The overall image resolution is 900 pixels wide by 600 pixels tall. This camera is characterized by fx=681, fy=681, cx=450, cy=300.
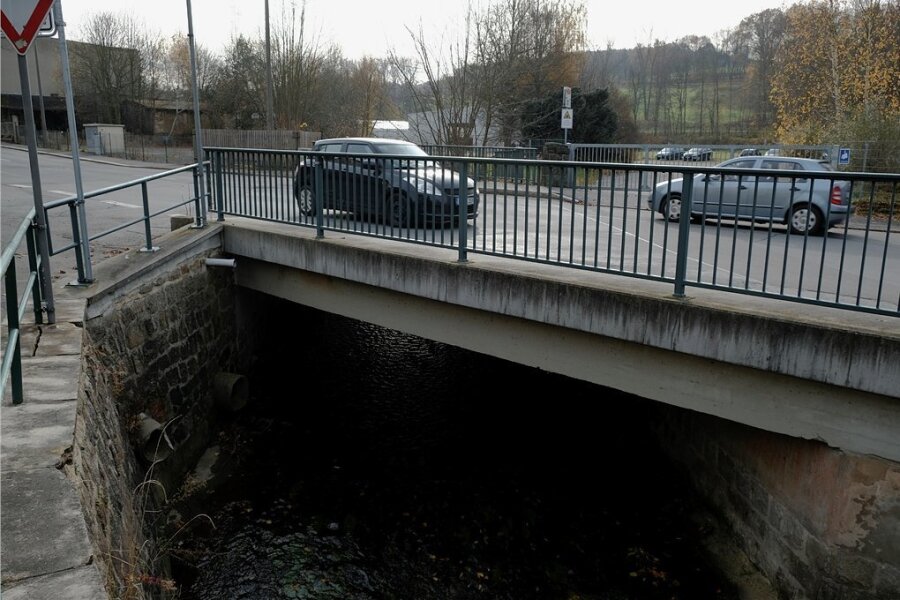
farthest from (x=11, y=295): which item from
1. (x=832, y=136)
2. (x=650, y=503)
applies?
(x=832, y=136)

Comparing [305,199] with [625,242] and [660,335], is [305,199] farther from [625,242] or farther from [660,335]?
[660,335]

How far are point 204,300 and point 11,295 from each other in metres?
5.07

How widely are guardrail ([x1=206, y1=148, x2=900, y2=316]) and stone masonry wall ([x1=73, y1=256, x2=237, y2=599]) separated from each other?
166 cm

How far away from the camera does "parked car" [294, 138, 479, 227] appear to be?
7441 mm

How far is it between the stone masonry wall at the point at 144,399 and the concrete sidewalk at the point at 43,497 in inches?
6.1

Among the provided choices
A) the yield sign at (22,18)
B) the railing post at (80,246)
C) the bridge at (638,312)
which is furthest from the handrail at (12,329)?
the bridge at (638,312)

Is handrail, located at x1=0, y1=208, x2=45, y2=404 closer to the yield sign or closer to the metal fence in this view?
the metal fence

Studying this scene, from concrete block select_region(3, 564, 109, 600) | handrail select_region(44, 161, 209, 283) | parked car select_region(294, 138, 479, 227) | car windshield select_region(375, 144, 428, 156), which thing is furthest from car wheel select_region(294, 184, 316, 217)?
concrete block select_region(3, 564, 109, 600)

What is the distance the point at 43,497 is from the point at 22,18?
3.83 metres

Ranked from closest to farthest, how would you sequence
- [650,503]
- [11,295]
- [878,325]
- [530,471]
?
[11,295] → [878,325] → [650,503] → [530,471]

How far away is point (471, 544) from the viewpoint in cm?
725

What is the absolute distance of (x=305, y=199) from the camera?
29.6 feet

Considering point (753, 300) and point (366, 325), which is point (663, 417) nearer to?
point (753, 300)

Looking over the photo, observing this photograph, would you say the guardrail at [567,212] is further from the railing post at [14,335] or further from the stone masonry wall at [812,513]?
the railing post at [14,335]
